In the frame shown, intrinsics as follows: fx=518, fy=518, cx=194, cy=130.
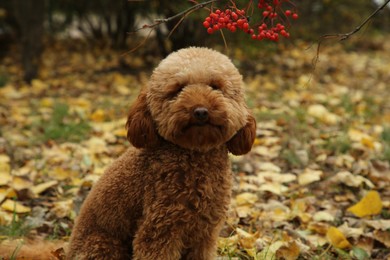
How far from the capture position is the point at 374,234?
307 cm

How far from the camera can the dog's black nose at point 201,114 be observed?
2023 mm

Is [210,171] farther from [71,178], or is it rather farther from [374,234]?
[71,178]

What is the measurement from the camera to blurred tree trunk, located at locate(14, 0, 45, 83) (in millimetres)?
7465

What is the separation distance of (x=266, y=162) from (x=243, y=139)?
203cm

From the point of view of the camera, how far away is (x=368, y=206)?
3293 millimetres

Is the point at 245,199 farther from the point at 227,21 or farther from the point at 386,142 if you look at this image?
the point at 386,142

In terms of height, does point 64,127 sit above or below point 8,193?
below

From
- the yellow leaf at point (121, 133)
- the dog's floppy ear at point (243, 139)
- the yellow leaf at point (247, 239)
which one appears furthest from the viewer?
the yellow leaf at point (121, 133)

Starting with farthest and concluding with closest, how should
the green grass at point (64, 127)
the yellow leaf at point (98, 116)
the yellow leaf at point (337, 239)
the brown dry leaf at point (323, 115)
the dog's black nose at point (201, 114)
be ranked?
1. the yellow leaf at point (98, 116)
2. the brown dry leaf at point (323, 115)
3. the green grass at point (64, 127)
4. the yellow leaf at point (337, 239)
5. the dog's black nose at point (201, 114)

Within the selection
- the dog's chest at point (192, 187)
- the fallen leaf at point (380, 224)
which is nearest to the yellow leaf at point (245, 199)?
the fallen leaf at point (380, 224)

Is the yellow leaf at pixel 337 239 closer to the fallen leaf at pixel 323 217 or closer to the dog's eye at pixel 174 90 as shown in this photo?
the fallen leaf at pixel 323 217

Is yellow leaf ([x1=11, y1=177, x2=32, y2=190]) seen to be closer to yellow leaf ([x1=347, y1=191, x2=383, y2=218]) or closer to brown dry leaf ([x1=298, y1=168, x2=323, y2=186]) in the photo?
brown dry leaf ([x1=298, y1=168, x2=323, y2=186])

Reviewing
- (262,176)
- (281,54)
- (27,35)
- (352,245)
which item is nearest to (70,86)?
(27,35)

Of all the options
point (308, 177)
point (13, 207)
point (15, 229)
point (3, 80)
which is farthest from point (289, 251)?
point (3, 80)
